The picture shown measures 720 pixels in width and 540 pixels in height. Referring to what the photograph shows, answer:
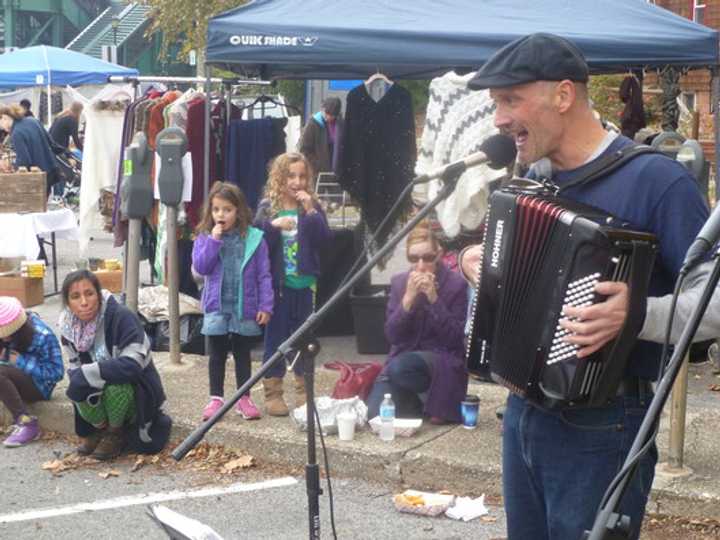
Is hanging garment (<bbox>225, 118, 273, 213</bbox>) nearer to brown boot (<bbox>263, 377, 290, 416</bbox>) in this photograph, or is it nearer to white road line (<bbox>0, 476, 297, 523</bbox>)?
brown boot (<bbox>263, 377, 290, 416</bbox>)

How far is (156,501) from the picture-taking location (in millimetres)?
5840

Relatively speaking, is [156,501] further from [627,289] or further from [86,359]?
[627,289]

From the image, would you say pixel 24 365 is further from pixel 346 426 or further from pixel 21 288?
pixel 21 288

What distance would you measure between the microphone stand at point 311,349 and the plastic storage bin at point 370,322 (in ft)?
16.4

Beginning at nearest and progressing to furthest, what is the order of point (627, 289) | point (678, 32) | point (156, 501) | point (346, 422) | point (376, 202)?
point (627, 289) → point (156, 501) → point (346, 422) → point (678, 32) → point (376, 202)

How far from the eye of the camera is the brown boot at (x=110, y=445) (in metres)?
6.49

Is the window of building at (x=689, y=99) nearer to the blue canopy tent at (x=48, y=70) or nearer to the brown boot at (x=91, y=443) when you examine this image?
the blue canopy tent at (x=48, y=70)

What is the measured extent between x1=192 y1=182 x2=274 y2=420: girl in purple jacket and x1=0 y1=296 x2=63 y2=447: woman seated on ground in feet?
3.32

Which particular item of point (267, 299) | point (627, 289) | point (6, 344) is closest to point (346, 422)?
point (267, 299)

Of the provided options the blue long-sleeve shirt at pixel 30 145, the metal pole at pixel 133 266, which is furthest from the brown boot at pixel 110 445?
the blue long-sleeve shirt at pixel 30 145

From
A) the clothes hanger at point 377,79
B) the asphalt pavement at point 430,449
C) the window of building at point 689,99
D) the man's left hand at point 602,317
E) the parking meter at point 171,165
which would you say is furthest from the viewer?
the window of building at point 689,99

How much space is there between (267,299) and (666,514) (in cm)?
255

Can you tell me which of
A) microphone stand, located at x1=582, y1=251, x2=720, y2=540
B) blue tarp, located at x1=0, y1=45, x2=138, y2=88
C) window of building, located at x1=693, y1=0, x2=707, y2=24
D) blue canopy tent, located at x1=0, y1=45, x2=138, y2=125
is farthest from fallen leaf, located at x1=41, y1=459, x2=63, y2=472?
window of building, located at x1=693, y1=0, x2=707, y2=24

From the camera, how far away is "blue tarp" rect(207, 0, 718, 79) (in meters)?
7.52
